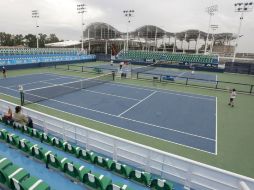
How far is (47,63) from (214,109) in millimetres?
33087

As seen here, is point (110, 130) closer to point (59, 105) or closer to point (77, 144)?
point (77, 144)

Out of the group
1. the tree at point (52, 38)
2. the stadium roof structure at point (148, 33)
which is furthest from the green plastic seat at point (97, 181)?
the tree at point (52, 38)

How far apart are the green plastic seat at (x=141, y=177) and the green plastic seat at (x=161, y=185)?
0.76 ft

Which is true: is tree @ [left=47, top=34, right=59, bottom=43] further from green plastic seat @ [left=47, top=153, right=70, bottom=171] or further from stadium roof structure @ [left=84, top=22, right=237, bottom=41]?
green plastic seat @ [left=47, top=153, right=70, bottom=171]

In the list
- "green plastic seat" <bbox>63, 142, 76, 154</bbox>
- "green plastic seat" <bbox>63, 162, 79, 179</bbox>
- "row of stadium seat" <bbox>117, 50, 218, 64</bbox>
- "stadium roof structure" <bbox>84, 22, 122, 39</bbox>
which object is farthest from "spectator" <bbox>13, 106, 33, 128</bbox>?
"stadium roof structure" <bbox>84, 22, 122, 39</bbox>

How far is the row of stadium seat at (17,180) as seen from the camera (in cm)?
585

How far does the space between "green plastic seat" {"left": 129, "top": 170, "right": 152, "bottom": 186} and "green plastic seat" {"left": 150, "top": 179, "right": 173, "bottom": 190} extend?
233 mm

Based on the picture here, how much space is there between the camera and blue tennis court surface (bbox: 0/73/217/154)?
12.7 meters

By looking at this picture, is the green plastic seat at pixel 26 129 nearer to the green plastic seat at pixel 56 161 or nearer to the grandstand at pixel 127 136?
the grandstand at pixel 127 136

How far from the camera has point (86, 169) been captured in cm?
697

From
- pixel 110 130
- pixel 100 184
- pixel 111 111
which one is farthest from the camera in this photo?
pixel 111 111

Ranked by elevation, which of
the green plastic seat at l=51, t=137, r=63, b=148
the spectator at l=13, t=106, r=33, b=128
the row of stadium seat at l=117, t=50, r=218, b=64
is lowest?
the green plastic seat at l=51, t=137, r=63, b=148

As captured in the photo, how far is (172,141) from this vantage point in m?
11.7

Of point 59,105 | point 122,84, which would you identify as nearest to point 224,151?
point 59,105
